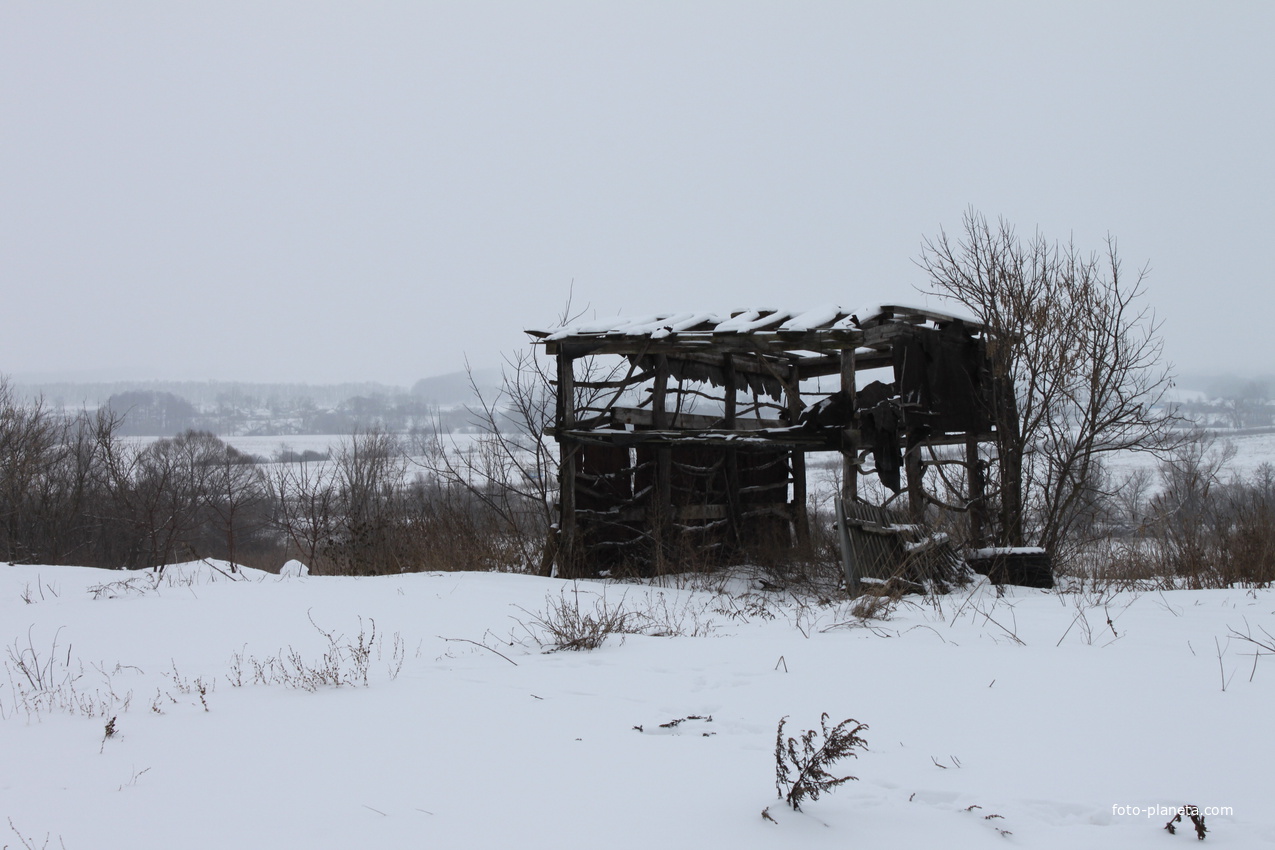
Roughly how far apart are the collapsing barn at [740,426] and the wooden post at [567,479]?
0.06ft

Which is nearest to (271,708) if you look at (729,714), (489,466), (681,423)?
(729,714)

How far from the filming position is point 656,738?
3355 mm

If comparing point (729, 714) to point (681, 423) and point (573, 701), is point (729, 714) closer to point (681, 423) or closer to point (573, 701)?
point (573, 701)

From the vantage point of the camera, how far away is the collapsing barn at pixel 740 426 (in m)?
9.72

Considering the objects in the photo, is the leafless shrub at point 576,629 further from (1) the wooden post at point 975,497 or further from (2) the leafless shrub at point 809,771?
(1) the wooden post at point 975,497

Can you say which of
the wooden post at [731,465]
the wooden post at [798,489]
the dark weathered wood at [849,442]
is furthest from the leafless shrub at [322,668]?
the wooden post at [798,489]

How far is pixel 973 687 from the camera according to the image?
3.82 m

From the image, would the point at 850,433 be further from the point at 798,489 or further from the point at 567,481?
the point at 567,481

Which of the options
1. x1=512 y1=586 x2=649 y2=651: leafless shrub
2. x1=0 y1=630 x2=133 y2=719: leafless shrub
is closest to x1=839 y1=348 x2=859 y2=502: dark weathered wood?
x1=512 y1=586 x2=649 y2=651: leafless shrub

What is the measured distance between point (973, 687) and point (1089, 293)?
9392 mm

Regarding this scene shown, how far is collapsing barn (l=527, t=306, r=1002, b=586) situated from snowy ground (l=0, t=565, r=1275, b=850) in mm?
3963

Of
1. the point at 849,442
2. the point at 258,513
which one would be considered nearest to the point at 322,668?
the point at 849,442

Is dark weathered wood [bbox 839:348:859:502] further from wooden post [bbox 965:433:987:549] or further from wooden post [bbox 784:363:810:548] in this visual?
wooden post [bbox 784:363:810:548]

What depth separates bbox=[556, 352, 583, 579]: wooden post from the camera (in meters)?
10.9
